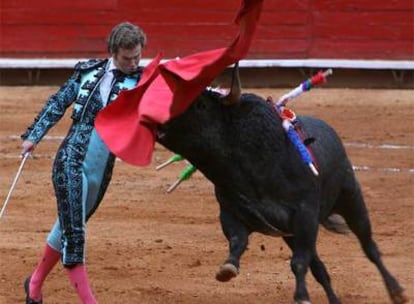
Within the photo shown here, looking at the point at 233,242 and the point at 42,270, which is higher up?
the point at 233,242

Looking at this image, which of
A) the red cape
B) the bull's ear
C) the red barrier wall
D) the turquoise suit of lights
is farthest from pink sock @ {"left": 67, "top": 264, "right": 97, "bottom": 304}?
the red barrier wall

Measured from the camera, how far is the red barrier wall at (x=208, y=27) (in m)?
11.3

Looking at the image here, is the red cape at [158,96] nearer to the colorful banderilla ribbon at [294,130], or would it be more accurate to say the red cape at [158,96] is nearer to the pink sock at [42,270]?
the colorful banderilla ribbon at [294,130]

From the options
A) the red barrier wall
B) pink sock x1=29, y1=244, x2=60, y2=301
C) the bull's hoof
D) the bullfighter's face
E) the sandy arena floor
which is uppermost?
the bullfighter's face

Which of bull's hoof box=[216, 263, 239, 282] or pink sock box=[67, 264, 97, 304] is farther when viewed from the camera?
pink sock box=[67, 264, 97, 304]

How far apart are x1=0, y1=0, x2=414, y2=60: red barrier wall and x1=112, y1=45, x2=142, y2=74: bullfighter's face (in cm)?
722

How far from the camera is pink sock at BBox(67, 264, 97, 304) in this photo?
443 cm

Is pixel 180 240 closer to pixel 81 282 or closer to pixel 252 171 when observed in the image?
pixel 81 282

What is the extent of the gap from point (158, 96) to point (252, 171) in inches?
19.6

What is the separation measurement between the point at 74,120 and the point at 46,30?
24.9ft

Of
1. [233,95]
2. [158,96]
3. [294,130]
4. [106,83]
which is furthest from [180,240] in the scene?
[158,96]

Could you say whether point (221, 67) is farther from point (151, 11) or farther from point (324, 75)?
point (151, 11)

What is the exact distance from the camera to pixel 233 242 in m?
4.13

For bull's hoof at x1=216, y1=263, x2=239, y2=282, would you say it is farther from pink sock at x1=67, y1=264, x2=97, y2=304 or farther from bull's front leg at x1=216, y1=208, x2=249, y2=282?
pink sock at x1=67, y1=264, x2=97, y2=304
